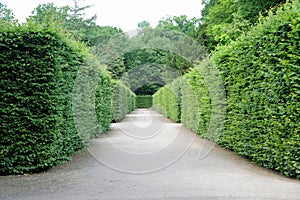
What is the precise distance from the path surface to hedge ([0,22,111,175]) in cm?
39

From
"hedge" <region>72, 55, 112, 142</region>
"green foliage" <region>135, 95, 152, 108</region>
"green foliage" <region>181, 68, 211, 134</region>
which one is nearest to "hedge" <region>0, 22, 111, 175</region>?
"hedge" <region>72, 55, 112, 142</region>

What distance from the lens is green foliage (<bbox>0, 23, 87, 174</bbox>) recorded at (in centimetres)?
570

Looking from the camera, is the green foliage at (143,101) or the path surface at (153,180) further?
the green foliage at (143,101)

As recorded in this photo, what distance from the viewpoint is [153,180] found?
17.6 ft

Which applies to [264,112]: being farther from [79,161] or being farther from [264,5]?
[264,5]

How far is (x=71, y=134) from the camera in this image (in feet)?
25.4

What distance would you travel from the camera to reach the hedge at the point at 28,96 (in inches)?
224

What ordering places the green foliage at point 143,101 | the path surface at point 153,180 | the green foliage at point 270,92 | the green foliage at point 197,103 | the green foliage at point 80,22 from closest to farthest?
1. the path surface at point 153,180
2. the green foliage at point 270,92
3. the green foliage at point 197,103
4. the green foliage at point 80,22
5. the green foliage at point 143,101

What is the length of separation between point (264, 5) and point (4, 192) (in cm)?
2159

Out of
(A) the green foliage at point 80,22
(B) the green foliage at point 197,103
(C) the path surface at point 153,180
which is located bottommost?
(C) the path surface at point 153,180

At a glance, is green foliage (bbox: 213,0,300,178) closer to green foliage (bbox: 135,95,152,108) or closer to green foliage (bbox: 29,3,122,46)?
green foliage (bbox: 29,3,122,46)

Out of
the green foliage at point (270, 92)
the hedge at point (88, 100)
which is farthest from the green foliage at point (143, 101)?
the green foliage at point (270, 92)

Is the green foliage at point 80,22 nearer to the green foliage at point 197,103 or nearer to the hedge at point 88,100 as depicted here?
the green foliage at point 197,103

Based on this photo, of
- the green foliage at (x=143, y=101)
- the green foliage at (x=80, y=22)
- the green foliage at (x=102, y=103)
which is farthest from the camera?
the green foliage at (x=143, y=101)
